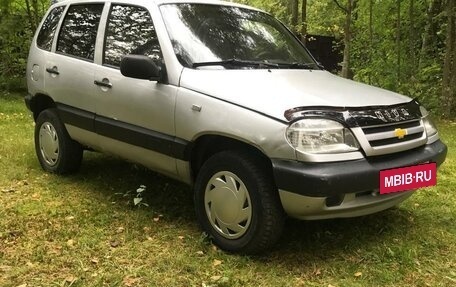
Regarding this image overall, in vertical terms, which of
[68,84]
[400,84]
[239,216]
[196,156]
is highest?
[68,84]

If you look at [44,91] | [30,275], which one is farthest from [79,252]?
[44,91]

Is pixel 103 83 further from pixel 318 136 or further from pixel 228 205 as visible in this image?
pixel 318 136

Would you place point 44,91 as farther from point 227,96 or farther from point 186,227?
point 227,96

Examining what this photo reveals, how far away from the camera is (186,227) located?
3.94 metres

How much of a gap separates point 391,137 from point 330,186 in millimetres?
597

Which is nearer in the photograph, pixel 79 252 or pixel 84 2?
pixel 79 252

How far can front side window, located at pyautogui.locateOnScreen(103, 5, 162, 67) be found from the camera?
399 centimetres

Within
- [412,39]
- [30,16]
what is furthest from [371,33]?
[30,16]

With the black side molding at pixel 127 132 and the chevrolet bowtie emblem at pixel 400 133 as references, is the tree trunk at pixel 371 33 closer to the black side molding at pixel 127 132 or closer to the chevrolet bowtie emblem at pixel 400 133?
the black side molding at pixel 127 132

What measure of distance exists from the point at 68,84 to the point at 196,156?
66.0 inches

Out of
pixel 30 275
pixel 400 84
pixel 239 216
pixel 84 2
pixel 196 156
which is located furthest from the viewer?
pixel 400 84

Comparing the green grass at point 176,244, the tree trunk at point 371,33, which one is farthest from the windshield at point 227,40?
the tree trunk at point 371,33

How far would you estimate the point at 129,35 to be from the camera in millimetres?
4215

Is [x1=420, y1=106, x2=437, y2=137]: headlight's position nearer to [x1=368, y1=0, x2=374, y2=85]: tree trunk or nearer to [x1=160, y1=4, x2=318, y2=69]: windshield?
[x1=160, y1=4, x2=318, y2=69]: windshield
